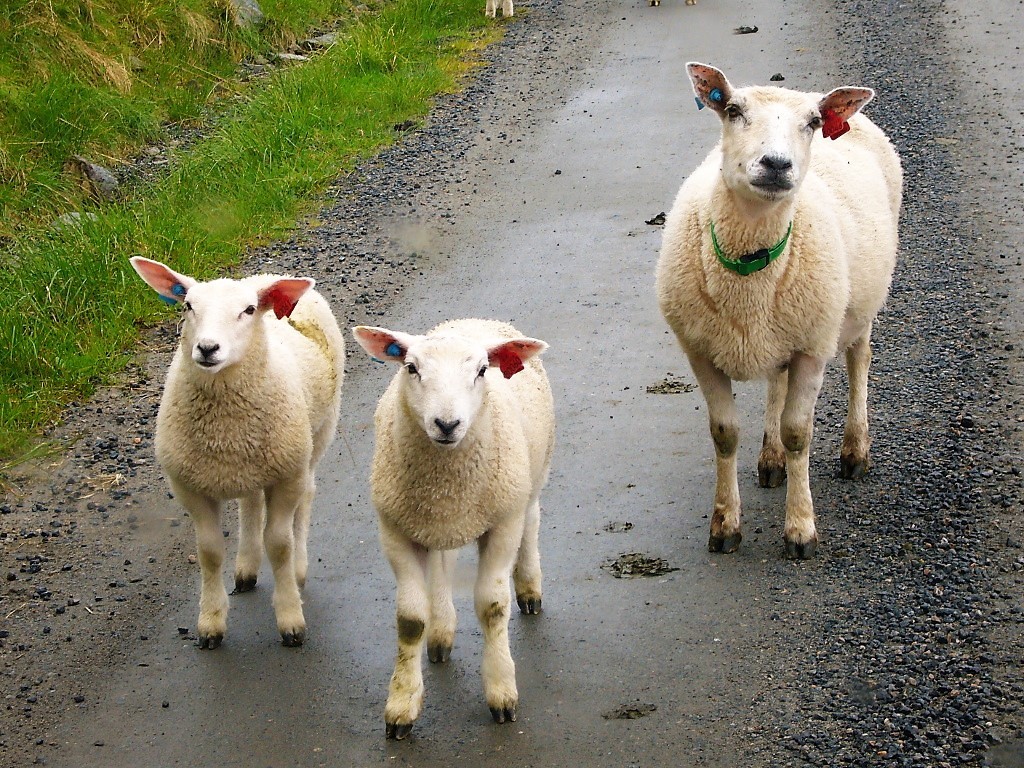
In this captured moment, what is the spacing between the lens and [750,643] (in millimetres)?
5148

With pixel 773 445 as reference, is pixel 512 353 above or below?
above

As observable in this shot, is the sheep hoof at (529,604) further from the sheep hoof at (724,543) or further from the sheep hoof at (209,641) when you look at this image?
the sheep hoof at (209,641)

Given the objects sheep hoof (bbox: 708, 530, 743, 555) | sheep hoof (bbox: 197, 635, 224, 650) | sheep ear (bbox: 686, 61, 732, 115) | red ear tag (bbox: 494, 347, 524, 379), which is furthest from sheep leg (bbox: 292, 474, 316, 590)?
sheep ear (bbox: 686, 61, 732, 115)

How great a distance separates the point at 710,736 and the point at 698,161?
7.14m

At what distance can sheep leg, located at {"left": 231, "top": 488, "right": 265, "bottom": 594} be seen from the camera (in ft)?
19.5

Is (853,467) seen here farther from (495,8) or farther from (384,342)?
(495,8)

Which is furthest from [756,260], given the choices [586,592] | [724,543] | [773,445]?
[586,592]

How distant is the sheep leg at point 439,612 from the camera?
17.2 feet

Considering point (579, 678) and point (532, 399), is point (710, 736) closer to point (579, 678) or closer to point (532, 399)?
point (579, 678)

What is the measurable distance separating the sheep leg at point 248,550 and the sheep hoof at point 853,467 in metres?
2.84

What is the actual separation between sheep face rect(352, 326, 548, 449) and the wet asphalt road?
1.13 m

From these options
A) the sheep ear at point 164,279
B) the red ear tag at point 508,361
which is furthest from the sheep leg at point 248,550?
the red ear tag at point 508,361

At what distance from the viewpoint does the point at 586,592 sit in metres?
5.67

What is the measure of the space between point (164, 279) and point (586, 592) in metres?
2.22
